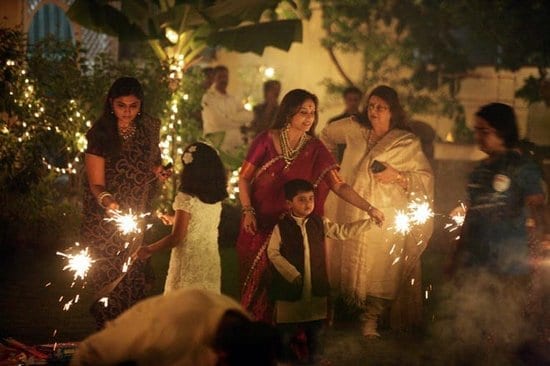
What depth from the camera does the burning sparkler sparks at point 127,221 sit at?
7223 mm

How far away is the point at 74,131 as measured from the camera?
39.8ft

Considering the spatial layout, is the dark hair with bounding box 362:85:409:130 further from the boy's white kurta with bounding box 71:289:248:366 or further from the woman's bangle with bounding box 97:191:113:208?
the boy's white kurta with bounding box 71:289:248:366

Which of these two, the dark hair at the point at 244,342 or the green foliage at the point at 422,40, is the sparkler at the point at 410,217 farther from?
the green foliage at the point at 422,40

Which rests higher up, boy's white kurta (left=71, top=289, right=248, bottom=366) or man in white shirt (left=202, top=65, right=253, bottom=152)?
man in white shirt (left=202, top=65, right=253, bottom=152)

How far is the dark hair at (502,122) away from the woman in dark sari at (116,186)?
2257mm

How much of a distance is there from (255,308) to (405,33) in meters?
8.90

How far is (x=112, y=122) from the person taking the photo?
7.43m

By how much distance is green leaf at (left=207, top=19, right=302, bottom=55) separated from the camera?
429 inches

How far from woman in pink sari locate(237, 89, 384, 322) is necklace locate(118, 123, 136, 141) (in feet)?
3.09

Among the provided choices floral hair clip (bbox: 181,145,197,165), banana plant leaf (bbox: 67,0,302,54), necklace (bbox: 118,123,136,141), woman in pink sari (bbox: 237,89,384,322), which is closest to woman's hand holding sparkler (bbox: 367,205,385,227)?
woman in pink sari (bbox: 237,89,384,322)

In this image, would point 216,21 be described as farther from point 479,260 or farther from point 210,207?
point 479,260

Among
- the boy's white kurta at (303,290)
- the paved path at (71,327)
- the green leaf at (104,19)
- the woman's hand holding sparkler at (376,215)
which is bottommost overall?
the paved path at (71,327)

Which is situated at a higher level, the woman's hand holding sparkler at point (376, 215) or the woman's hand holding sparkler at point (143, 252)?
the woman's hand holding sparkler at point (376, 215)

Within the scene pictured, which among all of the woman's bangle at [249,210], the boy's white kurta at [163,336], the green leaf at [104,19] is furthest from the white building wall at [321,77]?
the boy's white kurta at [163,336]
